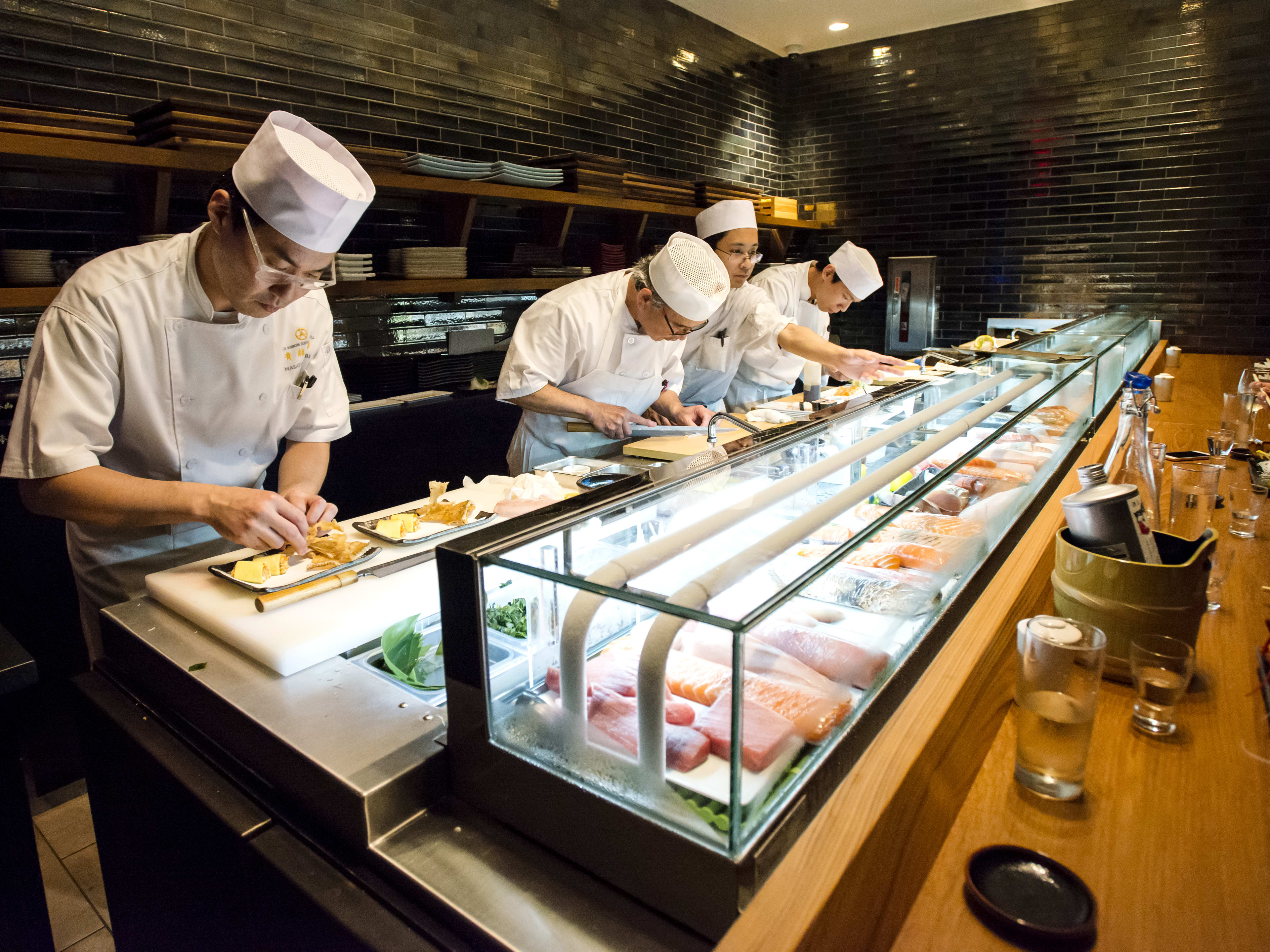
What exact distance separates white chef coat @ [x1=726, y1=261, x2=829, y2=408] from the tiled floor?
10.3 ft

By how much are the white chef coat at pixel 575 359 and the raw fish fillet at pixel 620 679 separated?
1.95 m

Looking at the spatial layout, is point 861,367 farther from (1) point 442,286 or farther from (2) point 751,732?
(2) point 751,732

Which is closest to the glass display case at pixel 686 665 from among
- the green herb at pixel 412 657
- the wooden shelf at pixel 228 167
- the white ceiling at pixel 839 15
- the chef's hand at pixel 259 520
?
the green herb at pixel 412 657

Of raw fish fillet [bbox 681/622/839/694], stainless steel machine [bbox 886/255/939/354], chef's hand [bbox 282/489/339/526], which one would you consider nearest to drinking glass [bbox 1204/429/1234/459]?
raw fish fillet [bbox 681/622/839/694]

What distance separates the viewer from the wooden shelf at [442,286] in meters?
3.51

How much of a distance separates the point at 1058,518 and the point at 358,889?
1.43m

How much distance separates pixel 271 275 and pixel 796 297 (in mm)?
3630

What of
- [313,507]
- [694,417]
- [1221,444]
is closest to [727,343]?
[694,417]

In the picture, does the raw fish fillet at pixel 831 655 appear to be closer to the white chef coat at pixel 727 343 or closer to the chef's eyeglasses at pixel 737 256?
the white chef coat at pixel 727 343

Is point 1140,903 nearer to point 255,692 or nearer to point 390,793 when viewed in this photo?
point 390,793

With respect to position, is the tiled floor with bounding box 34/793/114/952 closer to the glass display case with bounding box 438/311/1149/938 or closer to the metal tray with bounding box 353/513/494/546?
the metal tray with bounding box 353/513/494/546

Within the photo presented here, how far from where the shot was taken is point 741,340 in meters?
4.04

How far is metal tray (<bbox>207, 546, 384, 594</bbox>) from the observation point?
1.30 metres

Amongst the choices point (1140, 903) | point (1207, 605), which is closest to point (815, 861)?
point (1140, 903)
